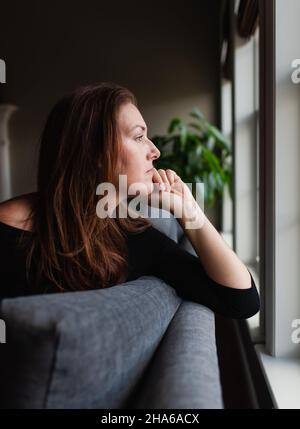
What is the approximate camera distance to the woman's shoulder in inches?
32.2

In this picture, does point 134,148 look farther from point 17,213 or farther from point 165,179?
point 17,213

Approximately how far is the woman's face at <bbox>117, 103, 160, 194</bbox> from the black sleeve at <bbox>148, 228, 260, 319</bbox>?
171mm

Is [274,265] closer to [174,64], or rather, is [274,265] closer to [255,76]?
[255,76]

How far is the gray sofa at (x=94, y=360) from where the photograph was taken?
18.2 inches

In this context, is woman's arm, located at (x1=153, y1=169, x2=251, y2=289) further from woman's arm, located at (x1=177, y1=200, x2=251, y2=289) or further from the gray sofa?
the gray sofa

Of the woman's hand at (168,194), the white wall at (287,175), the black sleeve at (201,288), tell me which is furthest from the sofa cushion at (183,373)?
the white wall at (287,175)

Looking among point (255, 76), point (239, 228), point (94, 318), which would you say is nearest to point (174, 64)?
point (255, 76)

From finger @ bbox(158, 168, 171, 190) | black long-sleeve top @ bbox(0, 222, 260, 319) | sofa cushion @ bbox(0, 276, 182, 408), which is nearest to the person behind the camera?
sofa cushion @ bbox(0, 276, 182, 408)

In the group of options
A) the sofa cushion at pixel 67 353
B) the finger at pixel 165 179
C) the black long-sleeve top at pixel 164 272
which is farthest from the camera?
the finger at pixel 165 179

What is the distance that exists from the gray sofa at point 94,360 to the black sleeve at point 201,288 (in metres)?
0.23

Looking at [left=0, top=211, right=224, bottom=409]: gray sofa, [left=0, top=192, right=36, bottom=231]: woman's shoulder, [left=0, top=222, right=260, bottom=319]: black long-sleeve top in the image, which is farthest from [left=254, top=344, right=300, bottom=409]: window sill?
[left=0, top=192, right=36, bottom=231]: woman's shoulder

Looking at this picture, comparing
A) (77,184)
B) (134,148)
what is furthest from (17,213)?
(134,148)

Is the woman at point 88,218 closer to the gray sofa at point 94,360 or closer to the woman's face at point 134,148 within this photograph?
the woman's face at point 134,148

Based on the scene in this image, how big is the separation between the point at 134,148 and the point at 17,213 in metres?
0.25
